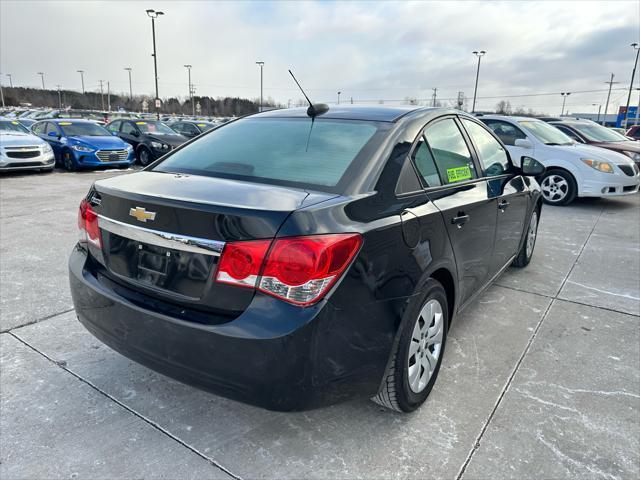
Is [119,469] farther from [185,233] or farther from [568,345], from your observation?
[568,345]

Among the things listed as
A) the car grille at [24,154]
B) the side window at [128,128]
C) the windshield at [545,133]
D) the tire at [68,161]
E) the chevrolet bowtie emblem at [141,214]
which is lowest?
the tire at [68,161]

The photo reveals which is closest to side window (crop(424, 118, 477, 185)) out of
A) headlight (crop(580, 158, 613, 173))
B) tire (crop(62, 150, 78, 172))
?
headlight (crop(580, 158, 613, 173))

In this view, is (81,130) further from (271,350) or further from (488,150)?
(271,350)

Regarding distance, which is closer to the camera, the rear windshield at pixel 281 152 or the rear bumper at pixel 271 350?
the rear bumper at pixel 271 350

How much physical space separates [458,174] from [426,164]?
46 centimetres

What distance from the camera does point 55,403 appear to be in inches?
97.7

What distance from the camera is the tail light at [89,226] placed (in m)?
2.30

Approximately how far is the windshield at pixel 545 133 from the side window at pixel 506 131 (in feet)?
0.55

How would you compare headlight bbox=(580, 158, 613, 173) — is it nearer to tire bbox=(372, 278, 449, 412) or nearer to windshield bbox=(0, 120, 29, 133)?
tire bbox=(372, 278, 449, 412)

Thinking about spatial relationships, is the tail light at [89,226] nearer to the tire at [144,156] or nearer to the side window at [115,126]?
the tire at [144,156]

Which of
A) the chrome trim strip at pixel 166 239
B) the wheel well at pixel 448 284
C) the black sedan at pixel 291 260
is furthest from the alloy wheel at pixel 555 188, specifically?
the chrome trim strip at pixel 166 239

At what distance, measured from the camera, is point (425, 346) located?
246cm

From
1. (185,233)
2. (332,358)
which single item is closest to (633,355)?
(332,358)

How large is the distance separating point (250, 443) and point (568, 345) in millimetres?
2364
